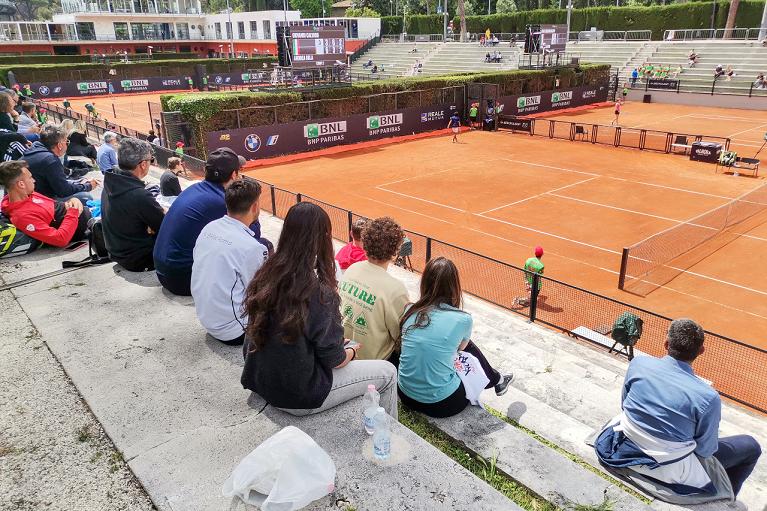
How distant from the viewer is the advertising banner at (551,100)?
38.1 meters

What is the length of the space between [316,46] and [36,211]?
2614cm

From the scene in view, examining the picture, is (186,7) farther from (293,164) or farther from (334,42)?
(293,164)

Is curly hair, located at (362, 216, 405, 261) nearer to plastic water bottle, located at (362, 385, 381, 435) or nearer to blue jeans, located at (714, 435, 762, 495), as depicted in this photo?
plastic water bottle, located at (362, 385, 381, 435)

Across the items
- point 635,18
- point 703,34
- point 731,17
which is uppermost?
point 635,18

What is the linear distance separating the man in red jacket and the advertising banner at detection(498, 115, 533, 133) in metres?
29.7

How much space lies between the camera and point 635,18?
62156 millimetres

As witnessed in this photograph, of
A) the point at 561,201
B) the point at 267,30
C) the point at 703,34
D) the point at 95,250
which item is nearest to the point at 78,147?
the point at 95,250

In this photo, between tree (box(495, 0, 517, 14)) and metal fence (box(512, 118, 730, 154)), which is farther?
tree (box(495, 0, 517, 14))

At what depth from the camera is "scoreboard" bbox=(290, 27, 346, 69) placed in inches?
1191

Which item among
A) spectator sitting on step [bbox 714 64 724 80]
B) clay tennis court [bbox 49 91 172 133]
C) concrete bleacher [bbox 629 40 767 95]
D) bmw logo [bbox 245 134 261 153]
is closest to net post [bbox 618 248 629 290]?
bmw logo [bbox 245 134 261 153]

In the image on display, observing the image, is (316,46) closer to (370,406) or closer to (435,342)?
(435,342)

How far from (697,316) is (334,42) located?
2589 centimetres

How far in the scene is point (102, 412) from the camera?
4195mm

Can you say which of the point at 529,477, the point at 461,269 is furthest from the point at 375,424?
the point at 461,269
